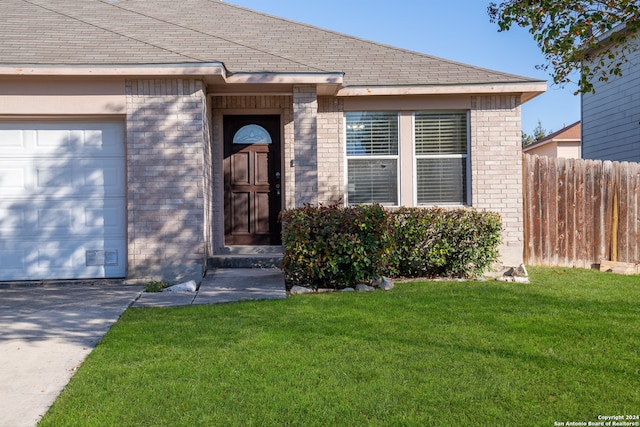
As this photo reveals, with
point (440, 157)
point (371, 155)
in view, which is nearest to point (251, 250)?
point (371, 155)

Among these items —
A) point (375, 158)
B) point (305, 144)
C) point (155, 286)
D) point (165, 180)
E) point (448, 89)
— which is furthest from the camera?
point (375, 158)

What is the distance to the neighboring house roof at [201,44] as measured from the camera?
9.10 meters

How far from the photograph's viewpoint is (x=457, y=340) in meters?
5.28

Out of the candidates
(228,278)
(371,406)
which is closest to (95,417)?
(371,406)

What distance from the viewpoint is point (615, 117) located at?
51.5 ft

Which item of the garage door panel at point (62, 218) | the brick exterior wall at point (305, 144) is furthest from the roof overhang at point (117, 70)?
the garage door panel at point (62, 218)

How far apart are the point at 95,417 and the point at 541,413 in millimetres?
2712

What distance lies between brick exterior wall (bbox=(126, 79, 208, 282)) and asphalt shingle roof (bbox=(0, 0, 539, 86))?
0.64 meters

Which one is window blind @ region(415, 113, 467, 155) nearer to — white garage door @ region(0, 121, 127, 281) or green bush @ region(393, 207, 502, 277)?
green bush @ region(393, 207, 502, 277)

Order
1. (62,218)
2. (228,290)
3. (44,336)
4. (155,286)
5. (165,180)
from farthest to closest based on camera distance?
(62,218) < (165,180) < (155,286) < (228,290) < (44,336)

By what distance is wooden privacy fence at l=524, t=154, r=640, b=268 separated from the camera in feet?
36.7

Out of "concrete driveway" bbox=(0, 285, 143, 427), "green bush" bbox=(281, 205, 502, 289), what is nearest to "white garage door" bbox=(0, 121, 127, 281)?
"concrete driveway" bbox=(0, 285, 143, 427)

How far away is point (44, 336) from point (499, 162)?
7.82 meters

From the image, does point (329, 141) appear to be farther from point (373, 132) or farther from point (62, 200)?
point (62, 200)
